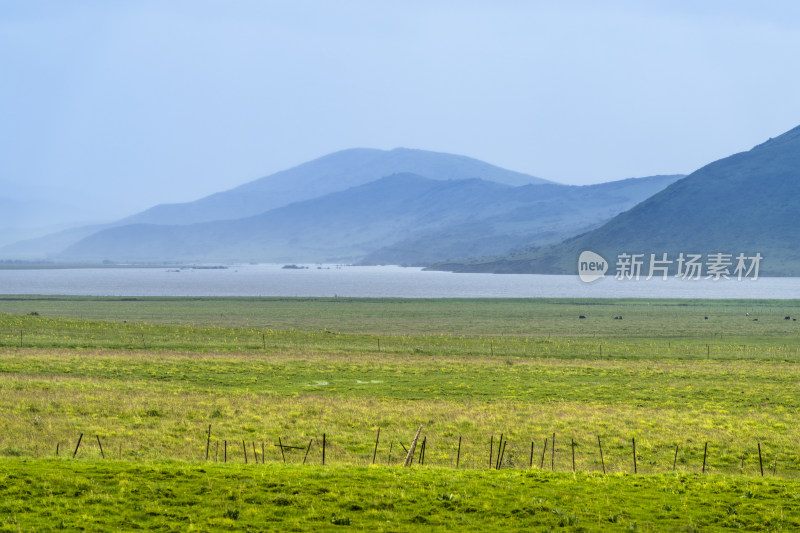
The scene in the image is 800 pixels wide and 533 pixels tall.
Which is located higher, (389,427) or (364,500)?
(364,500)

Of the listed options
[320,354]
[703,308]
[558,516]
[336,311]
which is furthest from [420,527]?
[703,308]

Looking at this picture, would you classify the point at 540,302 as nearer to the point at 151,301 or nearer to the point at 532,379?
the point at 151,301

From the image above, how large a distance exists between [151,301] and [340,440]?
408ft

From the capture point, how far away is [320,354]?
62500 mm

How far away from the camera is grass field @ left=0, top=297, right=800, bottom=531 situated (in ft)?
60.7

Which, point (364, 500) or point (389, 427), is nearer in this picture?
point (364, 500)

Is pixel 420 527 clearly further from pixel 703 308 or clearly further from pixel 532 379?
pixel 703 308

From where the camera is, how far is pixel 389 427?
Result: 110ft

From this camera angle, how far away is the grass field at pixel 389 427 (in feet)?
60.7

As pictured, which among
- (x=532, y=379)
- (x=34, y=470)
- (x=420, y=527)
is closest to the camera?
(x=420, y=527)

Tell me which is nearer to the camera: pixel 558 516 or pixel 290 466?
pixel 558 516

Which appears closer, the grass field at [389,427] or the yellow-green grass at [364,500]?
the yellow-green grass at [364,500]

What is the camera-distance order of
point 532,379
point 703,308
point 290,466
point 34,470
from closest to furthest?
point 34,470 → point 290,466 → point 532,379 → point 703,308

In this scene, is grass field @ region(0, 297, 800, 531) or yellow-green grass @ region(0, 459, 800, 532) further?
grass field @ region(0, 297, 800, 531)
